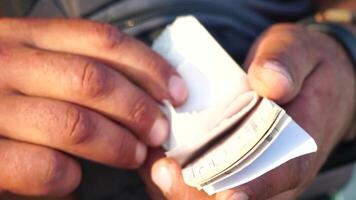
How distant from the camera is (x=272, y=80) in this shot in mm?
624

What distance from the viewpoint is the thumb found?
0.62 metres

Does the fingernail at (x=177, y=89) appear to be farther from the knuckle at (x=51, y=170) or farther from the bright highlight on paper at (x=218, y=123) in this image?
the knuckle at (x=51, y=170)

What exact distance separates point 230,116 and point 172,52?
133 millimetres

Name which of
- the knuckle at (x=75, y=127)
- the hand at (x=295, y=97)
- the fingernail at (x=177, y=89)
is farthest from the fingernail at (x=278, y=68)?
the knuckle at (x=75, y=127)

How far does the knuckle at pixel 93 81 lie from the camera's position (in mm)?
630

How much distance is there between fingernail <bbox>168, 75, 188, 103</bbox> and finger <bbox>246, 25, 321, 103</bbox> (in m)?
0.08

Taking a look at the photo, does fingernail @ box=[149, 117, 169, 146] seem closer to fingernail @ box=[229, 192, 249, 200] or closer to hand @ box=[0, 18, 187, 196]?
hand @ box=[0, 18, 187, 196]

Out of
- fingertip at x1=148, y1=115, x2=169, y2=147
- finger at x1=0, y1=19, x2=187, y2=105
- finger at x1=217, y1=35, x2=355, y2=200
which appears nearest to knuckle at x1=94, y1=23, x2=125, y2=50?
finger at x1=0, y1=19, x2=187, y2=105

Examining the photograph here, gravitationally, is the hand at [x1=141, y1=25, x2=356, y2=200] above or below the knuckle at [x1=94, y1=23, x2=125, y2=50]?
below

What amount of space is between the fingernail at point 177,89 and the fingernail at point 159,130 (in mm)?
33

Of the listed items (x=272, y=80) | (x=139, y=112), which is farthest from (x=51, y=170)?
(x=272, y=80)

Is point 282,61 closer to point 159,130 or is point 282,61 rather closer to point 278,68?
point 278,68

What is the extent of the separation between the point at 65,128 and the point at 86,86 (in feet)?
0.18

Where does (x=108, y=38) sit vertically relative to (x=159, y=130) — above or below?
above
